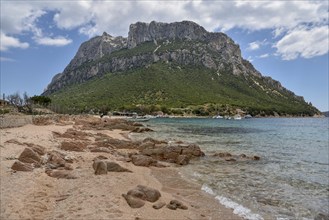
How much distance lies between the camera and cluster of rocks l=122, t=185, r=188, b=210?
43.1 feet

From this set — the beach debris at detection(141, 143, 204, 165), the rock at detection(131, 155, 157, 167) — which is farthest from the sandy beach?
the beach debris at detection(141, 143, 204, 165)

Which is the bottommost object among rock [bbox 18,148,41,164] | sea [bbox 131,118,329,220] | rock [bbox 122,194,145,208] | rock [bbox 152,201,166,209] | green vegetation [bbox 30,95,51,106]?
sea [bbox 131,118,329,220]

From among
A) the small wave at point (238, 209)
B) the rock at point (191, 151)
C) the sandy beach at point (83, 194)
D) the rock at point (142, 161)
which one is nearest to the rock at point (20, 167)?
the sandy beach at point (83, 194)

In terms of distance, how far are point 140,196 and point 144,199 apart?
0.71 feet

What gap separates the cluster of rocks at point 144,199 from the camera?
13.1 metres

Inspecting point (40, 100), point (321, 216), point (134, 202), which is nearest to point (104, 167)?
point (134, 202)

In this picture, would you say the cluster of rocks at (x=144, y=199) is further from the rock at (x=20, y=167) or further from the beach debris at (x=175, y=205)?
the rock at (x=20, y=167)

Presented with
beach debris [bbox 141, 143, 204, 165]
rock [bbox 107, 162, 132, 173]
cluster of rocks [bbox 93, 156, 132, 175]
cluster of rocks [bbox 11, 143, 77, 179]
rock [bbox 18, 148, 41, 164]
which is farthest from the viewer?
beach debris [bbox 141, 143, 204, 165]

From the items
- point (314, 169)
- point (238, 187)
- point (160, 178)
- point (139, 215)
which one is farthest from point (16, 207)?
point (314, 169)

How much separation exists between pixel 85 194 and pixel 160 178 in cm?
778

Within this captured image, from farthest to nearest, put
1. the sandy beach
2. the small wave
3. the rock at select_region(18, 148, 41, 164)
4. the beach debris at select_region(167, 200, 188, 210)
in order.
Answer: the rock at select_region(18, 148, 41, 164)
the small wave
the beach debris at select_region(167, 200, 188, 210)
the sandy beach

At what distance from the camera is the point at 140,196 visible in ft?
45.7

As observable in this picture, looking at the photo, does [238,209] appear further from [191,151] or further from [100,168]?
[191,151]

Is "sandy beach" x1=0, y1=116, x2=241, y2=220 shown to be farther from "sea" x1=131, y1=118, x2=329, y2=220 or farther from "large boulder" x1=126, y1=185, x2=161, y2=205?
"sea" x1=131, y1=118, x2=329, y2=220
